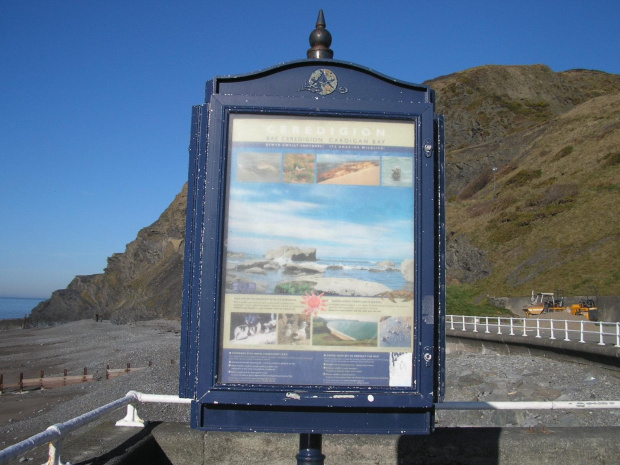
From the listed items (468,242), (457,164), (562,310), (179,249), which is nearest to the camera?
(562,310)

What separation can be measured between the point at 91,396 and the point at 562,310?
2197 centimetres

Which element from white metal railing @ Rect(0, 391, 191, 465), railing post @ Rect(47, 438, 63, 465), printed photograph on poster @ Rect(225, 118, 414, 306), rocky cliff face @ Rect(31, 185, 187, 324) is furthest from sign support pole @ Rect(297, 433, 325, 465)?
rocky cliff face @ Rect(31, 185, 187, 324)

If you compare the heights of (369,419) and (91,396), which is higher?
(369,419)

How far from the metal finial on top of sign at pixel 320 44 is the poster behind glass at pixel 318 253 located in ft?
1.78

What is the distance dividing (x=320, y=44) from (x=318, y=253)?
1.24 metres

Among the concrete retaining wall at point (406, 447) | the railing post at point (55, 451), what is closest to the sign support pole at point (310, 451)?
the concrete retaining wall at point (406, 447)

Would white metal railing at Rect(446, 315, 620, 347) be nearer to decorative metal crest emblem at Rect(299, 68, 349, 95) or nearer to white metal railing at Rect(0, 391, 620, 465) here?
white metal railing at Rect(0, 391, 620, 465)

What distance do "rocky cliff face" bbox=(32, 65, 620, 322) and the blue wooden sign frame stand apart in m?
30.3

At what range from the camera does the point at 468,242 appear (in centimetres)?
4556

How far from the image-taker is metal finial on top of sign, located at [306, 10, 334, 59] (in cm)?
325

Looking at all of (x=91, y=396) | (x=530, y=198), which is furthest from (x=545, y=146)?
(x=91, y=396)

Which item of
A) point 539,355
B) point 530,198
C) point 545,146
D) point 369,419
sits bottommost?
point 539,355

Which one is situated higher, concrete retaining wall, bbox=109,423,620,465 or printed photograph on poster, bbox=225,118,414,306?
printed photograph on poster, bbox=225,118,414,306

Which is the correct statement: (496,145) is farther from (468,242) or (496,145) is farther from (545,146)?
(468,242)
